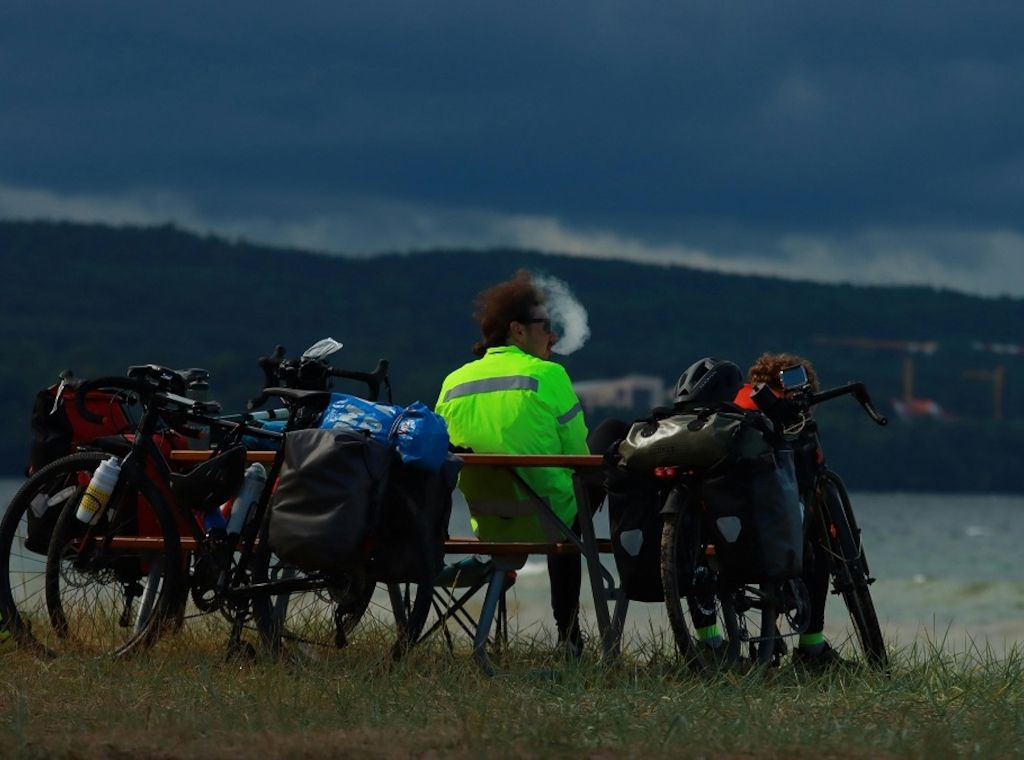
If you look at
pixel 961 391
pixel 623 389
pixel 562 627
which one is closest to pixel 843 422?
pixel 623 389

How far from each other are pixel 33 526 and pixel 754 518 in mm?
2763

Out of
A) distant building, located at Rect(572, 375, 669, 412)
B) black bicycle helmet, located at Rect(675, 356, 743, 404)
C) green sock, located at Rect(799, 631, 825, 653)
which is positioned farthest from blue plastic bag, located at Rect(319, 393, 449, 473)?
distant building, located at Rect(572, 375, 669, 412)

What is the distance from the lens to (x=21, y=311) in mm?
111375

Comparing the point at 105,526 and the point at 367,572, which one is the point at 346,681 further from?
the point at 105,526

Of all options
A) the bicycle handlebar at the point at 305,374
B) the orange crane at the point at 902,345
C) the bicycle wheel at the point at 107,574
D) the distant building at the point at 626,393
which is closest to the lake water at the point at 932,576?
the bicycle handlebar at the point at 305,374

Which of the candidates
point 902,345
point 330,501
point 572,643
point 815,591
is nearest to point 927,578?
point 815,591

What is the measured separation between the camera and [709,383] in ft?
23.3

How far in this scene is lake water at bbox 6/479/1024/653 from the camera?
→ 52.9 feet

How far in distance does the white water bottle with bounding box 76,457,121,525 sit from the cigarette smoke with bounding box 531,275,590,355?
1.82m

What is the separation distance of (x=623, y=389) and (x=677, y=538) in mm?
92908

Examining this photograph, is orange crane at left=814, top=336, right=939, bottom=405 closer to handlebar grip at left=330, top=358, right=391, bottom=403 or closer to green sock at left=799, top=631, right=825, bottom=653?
handlebar grip at left=330, top=358, right=391, bottom=403

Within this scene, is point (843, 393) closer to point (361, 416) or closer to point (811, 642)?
point (811, 642)

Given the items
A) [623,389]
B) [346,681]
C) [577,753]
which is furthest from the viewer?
[623,389]

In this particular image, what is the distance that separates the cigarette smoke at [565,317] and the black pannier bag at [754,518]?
1.24 meters
